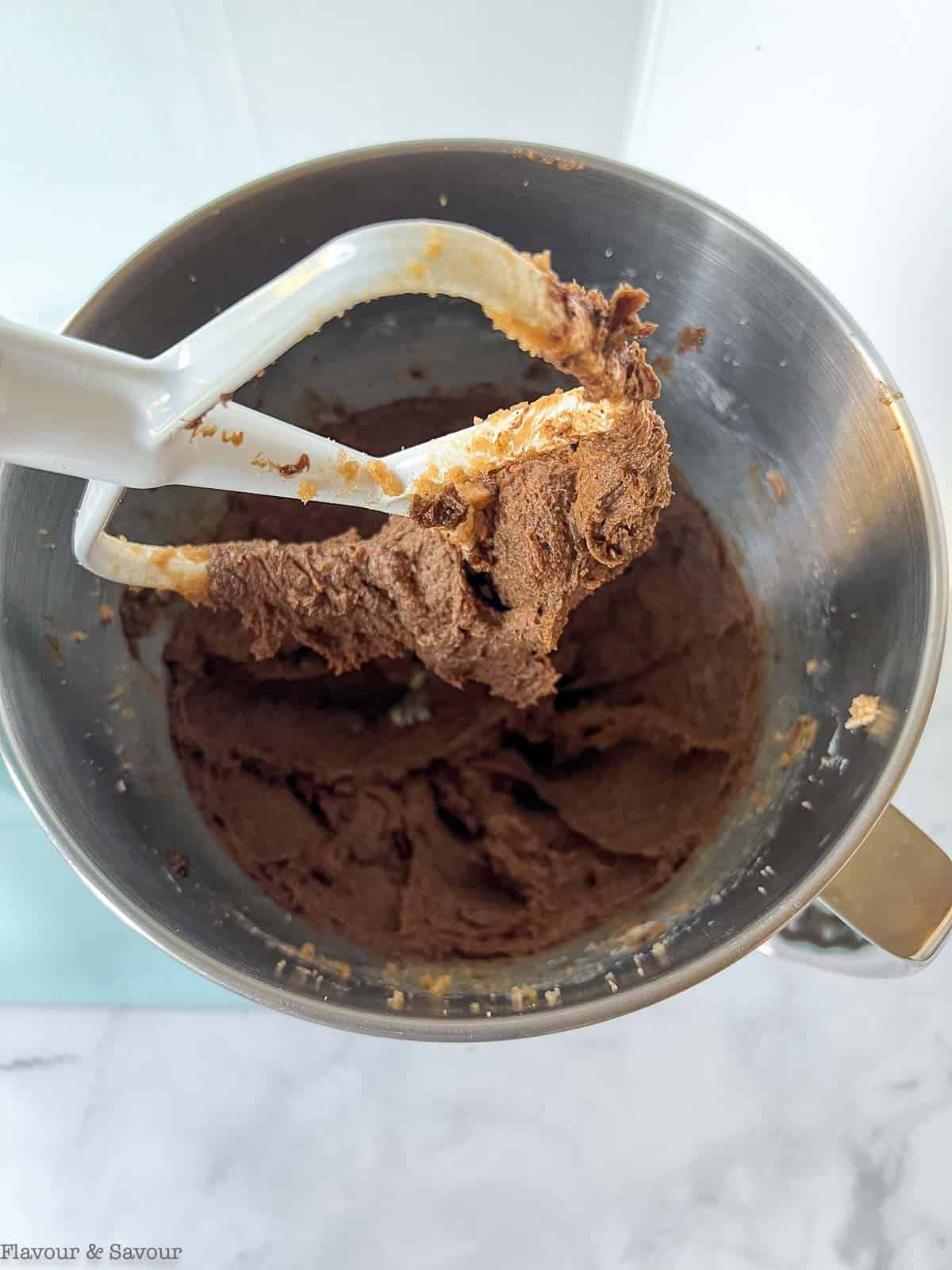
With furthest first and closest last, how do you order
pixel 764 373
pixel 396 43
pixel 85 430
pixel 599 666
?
pixel 396 43
pixel 599 666
pixel 764 373
pixel 85 430

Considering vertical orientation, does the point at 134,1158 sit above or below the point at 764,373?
below

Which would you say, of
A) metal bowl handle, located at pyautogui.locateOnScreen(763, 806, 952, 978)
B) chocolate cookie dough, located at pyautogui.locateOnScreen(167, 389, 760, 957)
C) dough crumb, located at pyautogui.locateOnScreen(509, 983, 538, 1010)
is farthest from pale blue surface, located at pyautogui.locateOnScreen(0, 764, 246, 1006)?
metal bowl handle, located at pyautogui.locateOnScreen(763, 806, 952, 978)

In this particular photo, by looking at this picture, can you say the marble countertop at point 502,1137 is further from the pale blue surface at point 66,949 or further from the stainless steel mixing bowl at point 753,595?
the stainless steel mixing bowl at point 753,595

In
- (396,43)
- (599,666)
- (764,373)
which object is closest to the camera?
(764,373)

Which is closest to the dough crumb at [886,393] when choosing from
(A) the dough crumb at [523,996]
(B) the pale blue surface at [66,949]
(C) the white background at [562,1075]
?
(C) the white background at [562,1075]

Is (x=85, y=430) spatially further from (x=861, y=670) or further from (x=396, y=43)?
(x=396, y=43)

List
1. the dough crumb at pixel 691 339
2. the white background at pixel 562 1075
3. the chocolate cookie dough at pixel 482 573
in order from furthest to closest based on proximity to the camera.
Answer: the white background at pixel 562 1075, the dough crumb at pixel 691 339, the chocolate cookie dough at pixel 482 573

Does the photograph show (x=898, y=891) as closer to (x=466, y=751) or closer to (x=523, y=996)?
(x=523, y=996)

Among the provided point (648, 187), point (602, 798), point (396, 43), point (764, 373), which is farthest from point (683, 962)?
point (396, 43)
